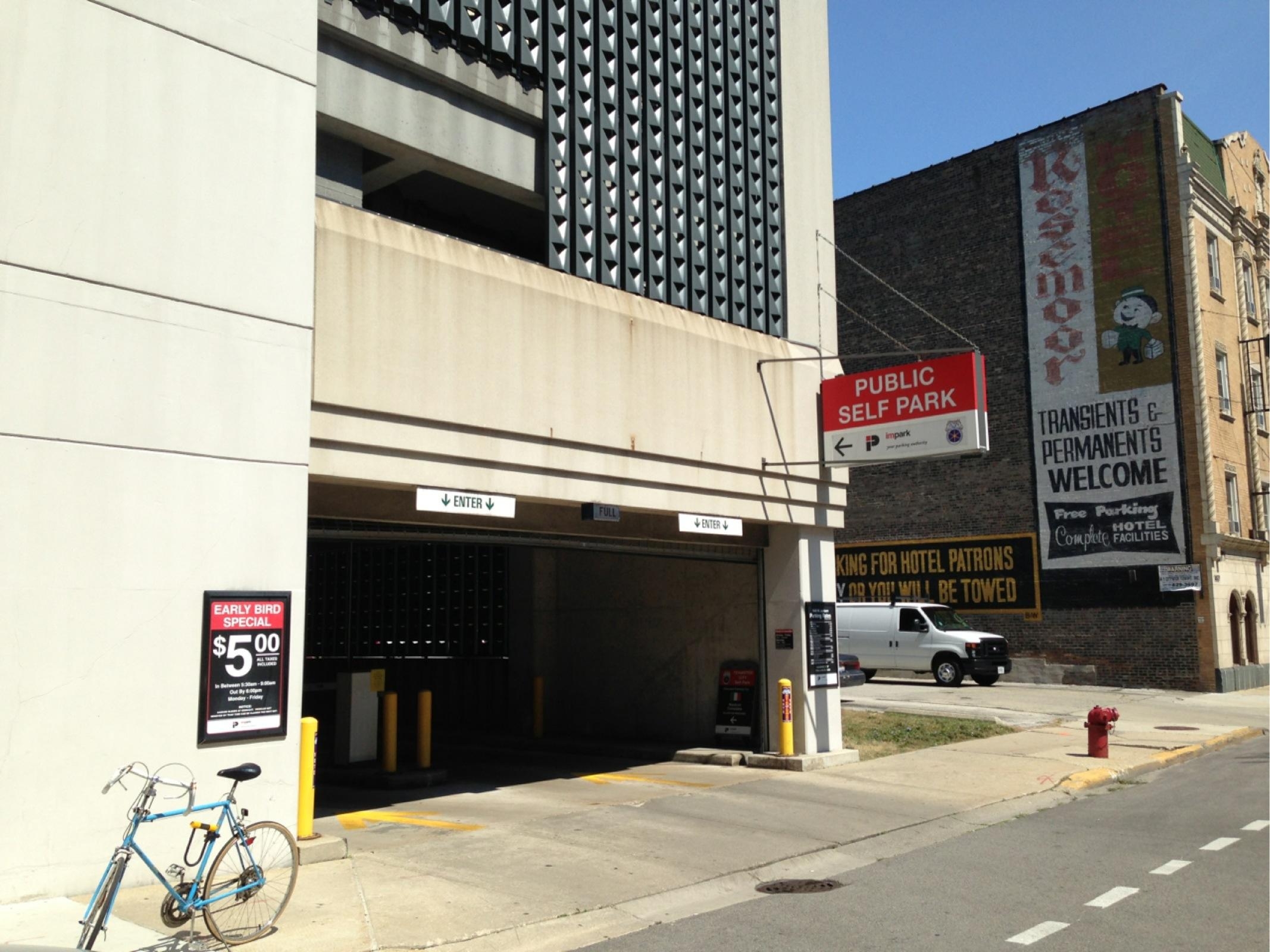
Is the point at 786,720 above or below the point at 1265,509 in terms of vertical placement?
below

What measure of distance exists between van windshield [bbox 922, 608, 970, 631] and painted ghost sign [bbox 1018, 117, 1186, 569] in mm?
3612

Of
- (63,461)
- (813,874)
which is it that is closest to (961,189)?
(813,874)

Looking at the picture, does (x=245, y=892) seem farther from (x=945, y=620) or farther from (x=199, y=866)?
(x=945, y=620)

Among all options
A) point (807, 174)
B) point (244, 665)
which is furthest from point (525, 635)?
point (244, 665)

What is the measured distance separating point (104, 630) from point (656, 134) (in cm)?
899

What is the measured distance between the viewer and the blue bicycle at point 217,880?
6570 millimetres

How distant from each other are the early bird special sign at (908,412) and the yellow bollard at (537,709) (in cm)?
684

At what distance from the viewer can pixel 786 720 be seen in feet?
50.8

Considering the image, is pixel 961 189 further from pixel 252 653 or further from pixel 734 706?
pixel 252 653

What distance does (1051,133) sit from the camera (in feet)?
109

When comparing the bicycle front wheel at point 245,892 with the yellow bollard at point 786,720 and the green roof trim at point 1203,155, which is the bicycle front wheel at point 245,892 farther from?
the green roof trim at point 1203,155

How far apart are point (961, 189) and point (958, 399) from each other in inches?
914

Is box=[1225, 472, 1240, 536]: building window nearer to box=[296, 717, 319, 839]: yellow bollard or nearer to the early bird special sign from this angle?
the early bird special sign

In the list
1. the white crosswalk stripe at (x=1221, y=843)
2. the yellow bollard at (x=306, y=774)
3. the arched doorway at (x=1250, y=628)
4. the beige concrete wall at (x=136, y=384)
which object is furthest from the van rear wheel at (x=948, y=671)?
the beige concrete wall at (x=136, y=384)
